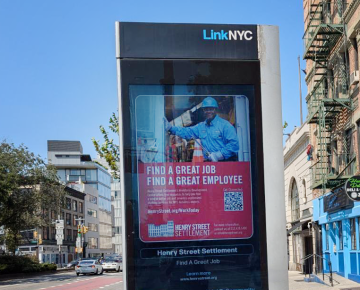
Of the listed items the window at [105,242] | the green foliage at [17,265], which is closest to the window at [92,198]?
the window at [105,242]

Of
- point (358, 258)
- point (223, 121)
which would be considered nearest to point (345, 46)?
point (358, 258)

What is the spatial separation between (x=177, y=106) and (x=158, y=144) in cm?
32

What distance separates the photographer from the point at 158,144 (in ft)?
13.8

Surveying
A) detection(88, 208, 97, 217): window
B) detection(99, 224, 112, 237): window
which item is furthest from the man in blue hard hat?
detection(99, 224, 112, 237): window

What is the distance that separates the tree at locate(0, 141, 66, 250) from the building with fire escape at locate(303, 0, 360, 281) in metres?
22.2

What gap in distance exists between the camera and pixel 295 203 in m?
38.9

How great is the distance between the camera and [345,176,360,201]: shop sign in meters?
15.4

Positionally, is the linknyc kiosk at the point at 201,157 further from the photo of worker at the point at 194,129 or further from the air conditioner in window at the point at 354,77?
the air conditioner in window at the point at 354,77

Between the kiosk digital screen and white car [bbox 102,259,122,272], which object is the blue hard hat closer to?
the kiosk digital screen

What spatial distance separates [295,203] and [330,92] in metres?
14.4

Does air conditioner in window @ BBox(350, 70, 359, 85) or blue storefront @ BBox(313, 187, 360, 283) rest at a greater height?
air conditioner in window @ BBox(350, 70, 359, 85)

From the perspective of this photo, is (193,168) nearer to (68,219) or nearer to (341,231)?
(341,231)

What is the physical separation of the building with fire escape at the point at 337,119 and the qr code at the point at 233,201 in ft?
59.0

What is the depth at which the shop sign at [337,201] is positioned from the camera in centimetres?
2283
